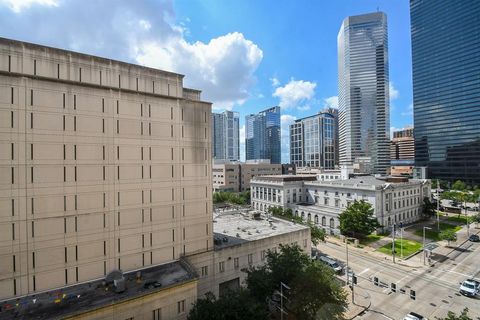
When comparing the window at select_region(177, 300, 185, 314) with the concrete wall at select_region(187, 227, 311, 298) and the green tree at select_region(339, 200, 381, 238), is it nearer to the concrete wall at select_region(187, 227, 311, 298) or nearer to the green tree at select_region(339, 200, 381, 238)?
the concrete wall at select_region(187, 227, 311, 298)

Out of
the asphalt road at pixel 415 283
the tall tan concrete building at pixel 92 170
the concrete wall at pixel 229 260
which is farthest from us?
the concrete wall at pixel 229 260

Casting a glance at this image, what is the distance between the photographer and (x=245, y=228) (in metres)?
48.1

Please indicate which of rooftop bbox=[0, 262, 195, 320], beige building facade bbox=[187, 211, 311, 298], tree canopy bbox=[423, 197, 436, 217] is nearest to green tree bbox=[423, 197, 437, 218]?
tree canopy bbox=[423, 197, 436, 217]

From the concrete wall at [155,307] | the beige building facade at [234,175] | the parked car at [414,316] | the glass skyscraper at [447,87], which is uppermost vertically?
the glass skyscraper at [447,87]

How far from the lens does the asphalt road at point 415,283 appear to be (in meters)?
34.0

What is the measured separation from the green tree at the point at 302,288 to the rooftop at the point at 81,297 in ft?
28.2

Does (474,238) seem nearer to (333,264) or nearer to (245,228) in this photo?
(333,264)

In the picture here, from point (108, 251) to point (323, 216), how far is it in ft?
209

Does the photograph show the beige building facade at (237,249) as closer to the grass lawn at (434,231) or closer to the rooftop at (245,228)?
the rooftop at (245,228)

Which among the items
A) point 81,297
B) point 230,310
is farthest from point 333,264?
point 81,297

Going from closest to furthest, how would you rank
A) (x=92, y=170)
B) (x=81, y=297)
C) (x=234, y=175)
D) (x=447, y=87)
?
(x=81, y=297) < (x=92, y=170) < (x=234, y=175) < (x=447, y=87)

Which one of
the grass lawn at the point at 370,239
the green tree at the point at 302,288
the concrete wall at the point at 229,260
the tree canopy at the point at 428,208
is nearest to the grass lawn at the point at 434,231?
the tree canopy at the point at 428,208

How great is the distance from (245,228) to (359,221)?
32.8 metres

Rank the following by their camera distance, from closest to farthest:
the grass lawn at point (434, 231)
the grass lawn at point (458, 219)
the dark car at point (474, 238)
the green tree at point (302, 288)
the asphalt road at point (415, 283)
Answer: the green tree at point (302, 288)
the asphalt road at point (415, 283)
the dark car at point (474, 238)
the grass lawn at point (434, 231)
the grass lawn at point (458, 219)
